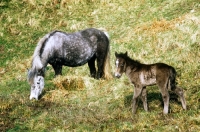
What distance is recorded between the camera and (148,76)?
30.6 feet

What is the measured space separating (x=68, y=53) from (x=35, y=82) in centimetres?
230

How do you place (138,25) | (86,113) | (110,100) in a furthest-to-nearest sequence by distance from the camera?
(138,25) < (110,100) < (86,113)

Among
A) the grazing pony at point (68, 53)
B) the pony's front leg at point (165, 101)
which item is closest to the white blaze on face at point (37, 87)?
the grazing pony at point (68, 53)

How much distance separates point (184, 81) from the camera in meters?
11.4

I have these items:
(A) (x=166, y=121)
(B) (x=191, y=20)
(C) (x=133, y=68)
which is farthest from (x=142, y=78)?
(B) (x=191, y=20)

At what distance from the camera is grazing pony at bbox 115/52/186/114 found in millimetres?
9062

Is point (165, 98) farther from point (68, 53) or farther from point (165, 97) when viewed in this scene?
point (68, 53)

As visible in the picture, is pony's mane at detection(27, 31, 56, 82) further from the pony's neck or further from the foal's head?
the foal's head

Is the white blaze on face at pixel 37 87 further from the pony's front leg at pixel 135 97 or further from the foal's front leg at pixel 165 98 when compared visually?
the foal's front leg at pixel 165 98

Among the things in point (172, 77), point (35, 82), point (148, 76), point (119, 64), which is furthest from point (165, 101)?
point (35, 82)

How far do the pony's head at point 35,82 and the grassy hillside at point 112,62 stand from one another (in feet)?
1.00

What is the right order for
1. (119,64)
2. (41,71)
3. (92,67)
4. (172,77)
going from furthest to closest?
(92,67) → (41,71) → (119,64) → (172,77)

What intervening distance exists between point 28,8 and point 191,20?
12.1 metres

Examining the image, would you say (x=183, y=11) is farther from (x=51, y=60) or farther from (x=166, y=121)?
(x=166, y=121)
